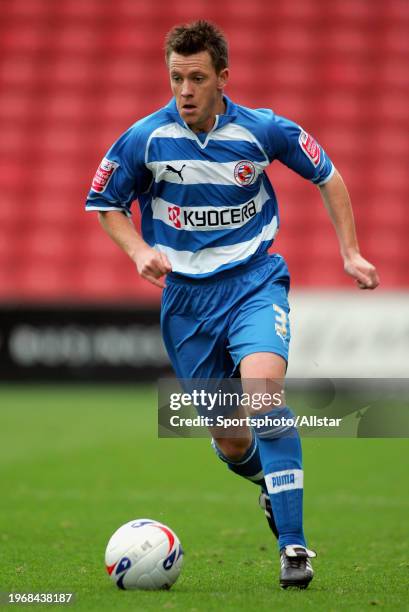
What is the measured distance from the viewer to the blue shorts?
488cm

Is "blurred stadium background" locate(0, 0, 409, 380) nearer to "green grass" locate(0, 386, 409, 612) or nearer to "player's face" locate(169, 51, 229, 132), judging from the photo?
"green grass" locate(0, 386, 409, 612)

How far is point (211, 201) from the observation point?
5102 mm

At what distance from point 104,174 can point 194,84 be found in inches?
23.0

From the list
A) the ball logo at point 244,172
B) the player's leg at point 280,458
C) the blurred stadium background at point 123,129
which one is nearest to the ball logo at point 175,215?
the ball logo at point 244,172

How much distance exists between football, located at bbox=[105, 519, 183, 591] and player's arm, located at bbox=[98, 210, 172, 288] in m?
1.07

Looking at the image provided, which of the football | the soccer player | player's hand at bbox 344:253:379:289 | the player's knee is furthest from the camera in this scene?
the player's knee

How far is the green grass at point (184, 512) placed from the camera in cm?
455

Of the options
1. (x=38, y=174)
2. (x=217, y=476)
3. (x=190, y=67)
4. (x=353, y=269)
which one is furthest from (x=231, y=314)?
(x=38, y=174)

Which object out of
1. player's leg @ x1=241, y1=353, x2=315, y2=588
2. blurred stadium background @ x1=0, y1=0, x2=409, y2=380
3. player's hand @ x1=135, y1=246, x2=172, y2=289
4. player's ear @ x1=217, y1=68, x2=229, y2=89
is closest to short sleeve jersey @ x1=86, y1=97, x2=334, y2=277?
player's ear @ x1=217, y1=68, x2=229, y2=89

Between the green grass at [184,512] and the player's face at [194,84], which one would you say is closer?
the green grass at [184,512]

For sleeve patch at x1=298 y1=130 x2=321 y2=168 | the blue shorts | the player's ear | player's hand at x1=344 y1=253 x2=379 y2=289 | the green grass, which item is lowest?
the green grass

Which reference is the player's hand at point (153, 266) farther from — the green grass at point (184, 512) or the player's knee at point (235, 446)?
the green grass at point (184, 512)

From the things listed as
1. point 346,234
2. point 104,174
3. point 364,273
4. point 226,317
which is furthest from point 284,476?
point 104,174

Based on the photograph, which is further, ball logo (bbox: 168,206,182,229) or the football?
ball logo (bbox: 168,206,182,229)
